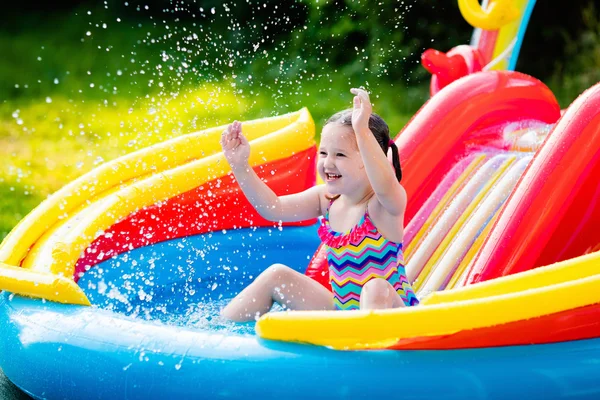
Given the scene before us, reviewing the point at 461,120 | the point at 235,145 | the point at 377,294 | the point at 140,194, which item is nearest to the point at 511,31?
the point at 461,120

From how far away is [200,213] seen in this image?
3.92m

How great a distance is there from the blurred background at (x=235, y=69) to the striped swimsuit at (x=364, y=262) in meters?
3.64

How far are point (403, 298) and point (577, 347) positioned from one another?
1.88 ft

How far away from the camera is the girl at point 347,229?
9.06ft

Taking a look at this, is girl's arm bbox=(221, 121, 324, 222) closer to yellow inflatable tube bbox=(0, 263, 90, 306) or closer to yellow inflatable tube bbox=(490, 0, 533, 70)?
yellow inflatable tube bbox=(0, 263, 90, 306)

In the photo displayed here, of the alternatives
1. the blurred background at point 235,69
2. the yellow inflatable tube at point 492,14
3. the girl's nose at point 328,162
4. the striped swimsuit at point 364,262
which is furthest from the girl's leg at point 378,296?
the blurred background at point 235,69

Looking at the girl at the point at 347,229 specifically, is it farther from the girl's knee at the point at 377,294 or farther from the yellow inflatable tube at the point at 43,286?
the yellow inflatable tube at the point at 43,286

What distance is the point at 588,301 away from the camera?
7.99ft

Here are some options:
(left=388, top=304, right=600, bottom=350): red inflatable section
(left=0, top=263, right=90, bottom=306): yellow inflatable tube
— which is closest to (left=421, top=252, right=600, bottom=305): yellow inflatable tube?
(left=388, top=304, right=600, bottom=350): red inflatable section

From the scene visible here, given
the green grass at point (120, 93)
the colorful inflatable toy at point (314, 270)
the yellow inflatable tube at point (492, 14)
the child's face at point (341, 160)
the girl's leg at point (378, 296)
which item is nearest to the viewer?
the colorful inflatable toy at point (314, 270)

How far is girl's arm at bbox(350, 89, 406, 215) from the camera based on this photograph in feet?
8.54

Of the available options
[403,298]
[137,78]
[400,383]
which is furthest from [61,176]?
[400,383]

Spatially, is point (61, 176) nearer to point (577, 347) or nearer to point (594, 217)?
point (594, 217)

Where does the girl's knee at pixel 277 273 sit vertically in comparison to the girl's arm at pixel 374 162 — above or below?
below
